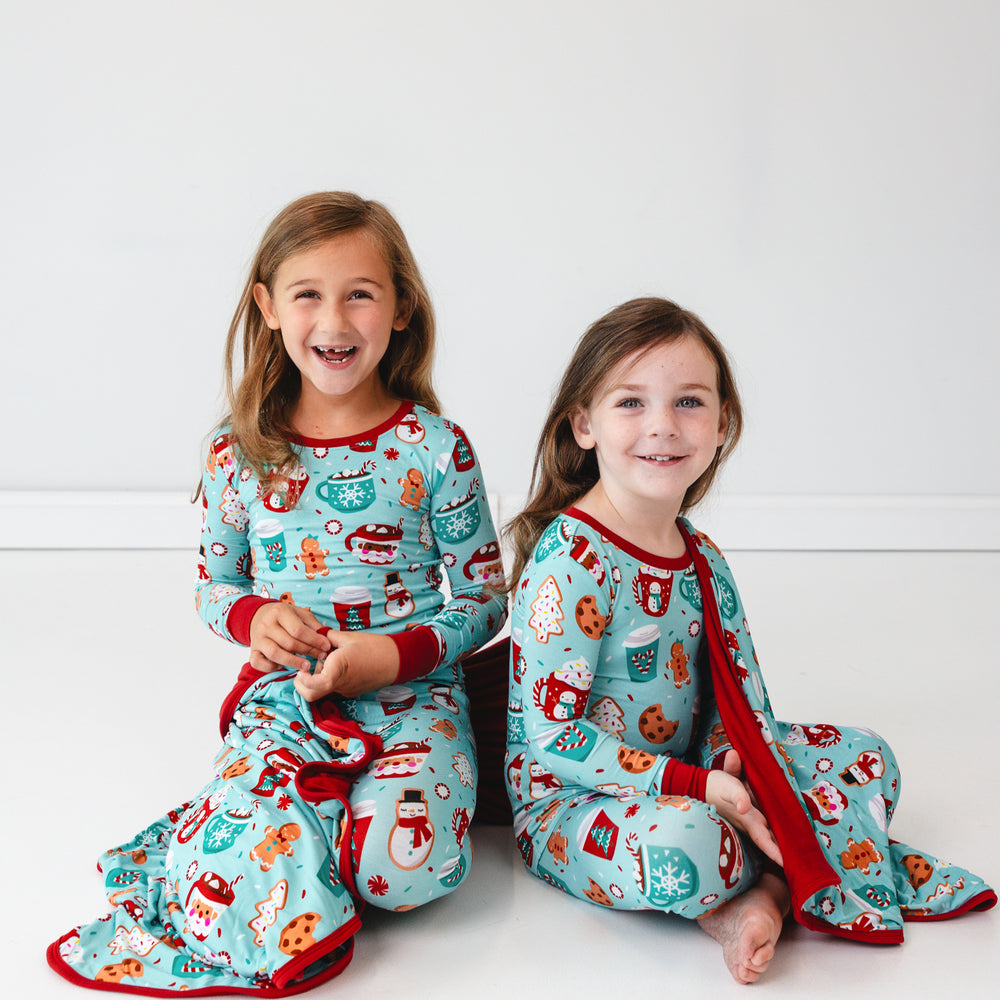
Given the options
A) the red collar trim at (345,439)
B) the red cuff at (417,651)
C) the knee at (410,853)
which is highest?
the red collar trim at (345,439)

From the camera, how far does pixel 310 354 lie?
4.65 ft

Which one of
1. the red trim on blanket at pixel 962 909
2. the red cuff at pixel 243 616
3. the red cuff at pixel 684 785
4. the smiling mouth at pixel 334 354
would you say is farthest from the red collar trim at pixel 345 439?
the red trim on blanket at pixel 962 909

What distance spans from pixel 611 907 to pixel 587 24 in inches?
91.2

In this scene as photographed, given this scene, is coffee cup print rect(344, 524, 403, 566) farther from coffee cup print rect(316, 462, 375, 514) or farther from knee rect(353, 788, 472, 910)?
knee rect(353, 788, 472, 910)

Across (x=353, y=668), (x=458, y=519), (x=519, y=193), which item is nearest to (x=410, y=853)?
(x=353, y=668)

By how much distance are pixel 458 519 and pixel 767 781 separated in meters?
0.51

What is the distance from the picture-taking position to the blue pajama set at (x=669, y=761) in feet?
3.77

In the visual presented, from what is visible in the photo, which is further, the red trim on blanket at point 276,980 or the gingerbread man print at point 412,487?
the gingerbread man print at point 412,487

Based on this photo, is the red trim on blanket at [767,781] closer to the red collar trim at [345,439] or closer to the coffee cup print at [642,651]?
the coffee cup print at [642,651]

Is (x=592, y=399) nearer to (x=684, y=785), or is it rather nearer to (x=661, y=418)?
(x=661, y=418)

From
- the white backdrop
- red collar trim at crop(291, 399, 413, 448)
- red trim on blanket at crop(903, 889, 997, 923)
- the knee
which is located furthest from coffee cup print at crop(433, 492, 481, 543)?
the white backdrop

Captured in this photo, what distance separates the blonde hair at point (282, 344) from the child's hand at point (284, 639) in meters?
0.20

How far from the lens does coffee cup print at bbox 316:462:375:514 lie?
145cm

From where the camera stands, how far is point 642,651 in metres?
1.30
